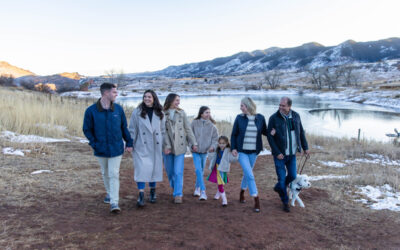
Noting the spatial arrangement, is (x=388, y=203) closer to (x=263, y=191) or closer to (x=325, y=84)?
(x=263, y=191)

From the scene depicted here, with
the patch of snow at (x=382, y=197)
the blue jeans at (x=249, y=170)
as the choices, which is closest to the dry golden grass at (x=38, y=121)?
the blue jeans at (x=249, y=170)

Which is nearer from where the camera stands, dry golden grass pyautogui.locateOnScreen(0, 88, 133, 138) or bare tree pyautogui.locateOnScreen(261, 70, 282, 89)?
dry golden grass pyautogui.locateOnScreen(0, 88, 133, 138)

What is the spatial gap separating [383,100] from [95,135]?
4112 cm

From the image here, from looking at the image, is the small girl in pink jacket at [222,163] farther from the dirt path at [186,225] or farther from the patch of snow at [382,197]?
the patch of snow at [382,197]

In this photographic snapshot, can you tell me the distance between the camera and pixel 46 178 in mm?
5020

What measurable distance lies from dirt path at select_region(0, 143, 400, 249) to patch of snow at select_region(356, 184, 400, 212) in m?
0.37

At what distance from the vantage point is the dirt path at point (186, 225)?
10.3 ft

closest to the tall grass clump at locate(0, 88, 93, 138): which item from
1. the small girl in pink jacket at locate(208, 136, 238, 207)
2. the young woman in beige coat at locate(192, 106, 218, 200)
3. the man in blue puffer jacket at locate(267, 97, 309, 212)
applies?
the young woman in beige coat at locate(192, 106, 218, 200)

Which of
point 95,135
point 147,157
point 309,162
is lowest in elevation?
point 309,162

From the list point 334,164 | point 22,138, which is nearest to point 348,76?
point 334,164

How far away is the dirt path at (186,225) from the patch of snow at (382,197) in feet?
1.21

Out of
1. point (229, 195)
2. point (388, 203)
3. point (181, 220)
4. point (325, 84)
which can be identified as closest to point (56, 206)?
point (181, 220)

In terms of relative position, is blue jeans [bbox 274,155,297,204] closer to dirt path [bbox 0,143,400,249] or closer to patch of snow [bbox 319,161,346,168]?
dirt path [bbox 0,143,400,249]

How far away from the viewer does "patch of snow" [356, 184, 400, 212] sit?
5.02 meters
